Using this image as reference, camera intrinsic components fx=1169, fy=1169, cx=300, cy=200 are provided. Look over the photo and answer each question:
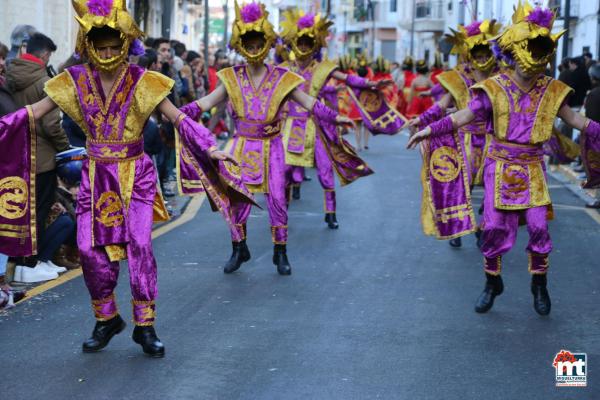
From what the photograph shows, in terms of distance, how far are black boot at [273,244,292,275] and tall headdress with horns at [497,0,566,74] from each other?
8.73ft

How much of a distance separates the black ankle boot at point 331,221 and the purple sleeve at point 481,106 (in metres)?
4.30

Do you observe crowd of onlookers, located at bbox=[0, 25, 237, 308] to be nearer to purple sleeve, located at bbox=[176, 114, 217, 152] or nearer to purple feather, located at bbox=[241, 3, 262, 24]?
purple feather, located at bbox=[241, 3, 262, 24]

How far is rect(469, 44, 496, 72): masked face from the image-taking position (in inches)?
417

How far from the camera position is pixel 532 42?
750 cm

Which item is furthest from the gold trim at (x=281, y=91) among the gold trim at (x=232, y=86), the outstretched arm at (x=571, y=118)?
the outstretched arm at (x=571, y=118)

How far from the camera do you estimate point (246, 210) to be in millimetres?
9602

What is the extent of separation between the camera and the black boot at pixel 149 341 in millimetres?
6496

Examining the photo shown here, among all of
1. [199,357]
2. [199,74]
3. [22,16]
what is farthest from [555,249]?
[22,16]

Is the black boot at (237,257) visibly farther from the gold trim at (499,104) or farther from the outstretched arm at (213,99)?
the gold trim at (499,104)

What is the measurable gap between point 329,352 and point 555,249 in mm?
4694

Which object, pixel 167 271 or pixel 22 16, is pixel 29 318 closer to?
pixel 167 271

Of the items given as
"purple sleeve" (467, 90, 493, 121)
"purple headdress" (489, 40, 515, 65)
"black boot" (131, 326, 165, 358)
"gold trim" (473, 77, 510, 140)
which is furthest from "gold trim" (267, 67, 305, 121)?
"black boot" (131, 326, 165, 358)

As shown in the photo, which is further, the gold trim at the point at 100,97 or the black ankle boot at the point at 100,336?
the black ankle boot at the point at 100,336

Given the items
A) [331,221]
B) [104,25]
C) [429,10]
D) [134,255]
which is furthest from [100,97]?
[429,10]
